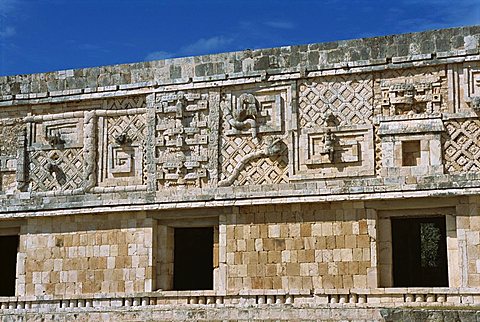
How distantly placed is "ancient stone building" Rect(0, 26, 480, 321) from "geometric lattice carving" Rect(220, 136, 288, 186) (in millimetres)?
20

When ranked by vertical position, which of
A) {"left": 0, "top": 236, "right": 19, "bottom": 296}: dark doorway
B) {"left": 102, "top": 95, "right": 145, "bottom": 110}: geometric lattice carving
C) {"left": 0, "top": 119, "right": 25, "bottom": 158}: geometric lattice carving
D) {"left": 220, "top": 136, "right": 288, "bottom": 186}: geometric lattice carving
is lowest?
{"left": 0, "top": 236, "right": 19, "bottom": 296}: dark doorway

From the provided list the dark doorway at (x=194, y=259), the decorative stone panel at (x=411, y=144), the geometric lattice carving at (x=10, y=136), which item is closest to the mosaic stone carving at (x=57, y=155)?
the geometric lattice carving at (x=10, y=136)

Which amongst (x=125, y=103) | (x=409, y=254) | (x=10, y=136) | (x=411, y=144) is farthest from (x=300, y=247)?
(x=10, y=136)

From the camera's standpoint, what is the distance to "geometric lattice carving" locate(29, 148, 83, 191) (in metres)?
12.8

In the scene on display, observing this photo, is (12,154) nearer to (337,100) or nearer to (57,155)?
(57,155)

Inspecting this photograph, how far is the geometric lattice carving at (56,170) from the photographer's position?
506 inches

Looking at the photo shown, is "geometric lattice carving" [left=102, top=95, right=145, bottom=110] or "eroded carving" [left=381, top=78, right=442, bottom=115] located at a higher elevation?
"geometric lattice carving" [left=102, top=95, right=145, bottom=110]

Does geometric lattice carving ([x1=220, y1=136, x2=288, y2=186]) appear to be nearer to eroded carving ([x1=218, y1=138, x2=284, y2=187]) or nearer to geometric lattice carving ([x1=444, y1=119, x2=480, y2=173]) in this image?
eroded carving ([x1=218, y1=138, x2=284, y2=187])

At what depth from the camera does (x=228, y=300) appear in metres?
11.7

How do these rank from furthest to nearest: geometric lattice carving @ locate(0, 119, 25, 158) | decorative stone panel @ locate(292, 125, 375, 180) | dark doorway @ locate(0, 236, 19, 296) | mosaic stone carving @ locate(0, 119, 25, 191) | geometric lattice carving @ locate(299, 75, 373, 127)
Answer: dark doorway @ locate(0, 236, 19, 296) → geometric lattice carving @ locate(0, 119, 25, 158) → mosaic stone carving @ locate(0, 119, 25, 191) → geometric lattice carving @ locate(299, 75, 373, 127) → decorative stone panel @ locate(292, 125, 375, 180)

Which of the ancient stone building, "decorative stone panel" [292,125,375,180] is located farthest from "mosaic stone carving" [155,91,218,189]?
"decorative stone panel" [292,125,375,180]

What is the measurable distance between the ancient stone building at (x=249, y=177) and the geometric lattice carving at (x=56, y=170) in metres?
0.02

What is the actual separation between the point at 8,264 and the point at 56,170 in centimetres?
338

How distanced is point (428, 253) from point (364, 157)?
368 inches
